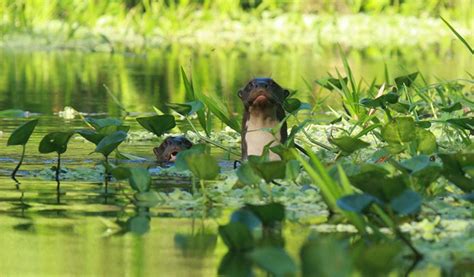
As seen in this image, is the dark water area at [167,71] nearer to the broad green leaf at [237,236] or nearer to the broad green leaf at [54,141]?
the broad green leaf at [54,141]

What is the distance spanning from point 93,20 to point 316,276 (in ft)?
51.9

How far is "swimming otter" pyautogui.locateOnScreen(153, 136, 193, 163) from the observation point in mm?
5691

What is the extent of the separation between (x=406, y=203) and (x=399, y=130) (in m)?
1.28

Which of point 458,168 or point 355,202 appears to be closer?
point 355,202

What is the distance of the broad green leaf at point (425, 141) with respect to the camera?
482cm

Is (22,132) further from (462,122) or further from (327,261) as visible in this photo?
(327,261)

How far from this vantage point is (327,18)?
22.5 metres

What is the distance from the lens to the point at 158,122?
5195 millimetres

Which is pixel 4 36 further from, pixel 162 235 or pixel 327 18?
pixel 162 235

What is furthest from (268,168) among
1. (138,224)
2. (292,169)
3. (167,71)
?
(167,71)

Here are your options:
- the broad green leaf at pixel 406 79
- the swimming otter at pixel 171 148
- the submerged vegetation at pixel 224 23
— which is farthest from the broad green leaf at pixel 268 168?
the submerged vegetation at pixel 224 23

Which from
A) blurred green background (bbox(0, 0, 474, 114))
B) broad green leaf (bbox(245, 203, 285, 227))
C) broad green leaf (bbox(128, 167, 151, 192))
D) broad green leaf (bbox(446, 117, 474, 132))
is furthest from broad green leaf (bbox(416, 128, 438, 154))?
blurred green background (bbox(0, 0, 474, 114))

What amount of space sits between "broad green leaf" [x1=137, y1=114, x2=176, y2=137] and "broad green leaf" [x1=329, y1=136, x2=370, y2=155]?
0.75m

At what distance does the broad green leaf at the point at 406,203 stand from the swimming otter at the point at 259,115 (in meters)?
1.85
